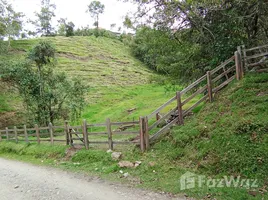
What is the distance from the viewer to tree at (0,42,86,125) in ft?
59.8

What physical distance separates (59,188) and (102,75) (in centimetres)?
3331

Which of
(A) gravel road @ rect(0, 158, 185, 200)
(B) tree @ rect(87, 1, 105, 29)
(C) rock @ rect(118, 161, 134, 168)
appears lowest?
(A) gravel road @ rect(0, 158, 185, 200)

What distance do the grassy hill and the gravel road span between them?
11.7 m

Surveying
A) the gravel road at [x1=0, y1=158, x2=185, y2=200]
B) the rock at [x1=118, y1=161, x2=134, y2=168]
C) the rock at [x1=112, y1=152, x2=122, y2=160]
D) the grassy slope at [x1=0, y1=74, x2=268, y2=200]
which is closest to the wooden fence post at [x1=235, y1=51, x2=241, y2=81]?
the grassy slope at [x1=0, y1=74, x2=268, y2=200]

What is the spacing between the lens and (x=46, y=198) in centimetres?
527

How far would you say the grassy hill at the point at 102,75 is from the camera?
937 inches

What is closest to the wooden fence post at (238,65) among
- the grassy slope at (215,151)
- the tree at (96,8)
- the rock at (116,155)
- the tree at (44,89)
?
the grassy slope at (215,151)

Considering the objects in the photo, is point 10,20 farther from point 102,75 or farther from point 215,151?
point 215,151

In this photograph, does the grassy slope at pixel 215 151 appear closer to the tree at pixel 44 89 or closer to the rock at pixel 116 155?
the rock at pixel 116 155

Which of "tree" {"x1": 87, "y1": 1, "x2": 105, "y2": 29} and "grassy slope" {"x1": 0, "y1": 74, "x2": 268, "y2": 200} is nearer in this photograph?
"grassy slope" {"x1": 0, "y1": 74, "x2": 268, "y2": 200}

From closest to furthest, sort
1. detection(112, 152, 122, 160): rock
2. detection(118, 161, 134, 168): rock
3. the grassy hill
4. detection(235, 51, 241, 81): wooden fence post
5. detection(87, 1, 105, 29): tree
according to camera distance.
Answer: detection(118, 161, 134, 168): rock, detection(112, 152, 122, 160): rock, detection(235, 51, 241, 81): wooden fence post, the grassy hill, detection(87, 1, 105, 29): tree

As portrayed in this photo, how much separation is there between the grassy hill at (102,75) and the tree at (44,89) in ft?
10.2

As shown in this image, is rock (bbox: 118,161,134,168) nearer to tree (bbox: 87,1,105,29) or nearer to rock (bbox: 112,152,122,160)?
rock (bbox: 112,152,122,160)

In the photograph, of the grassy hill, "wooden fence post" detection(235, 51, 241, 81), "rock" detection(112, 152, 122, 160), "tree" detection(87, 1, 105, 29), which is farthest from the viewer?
"tree" detection(87, 1, 105, 29)
